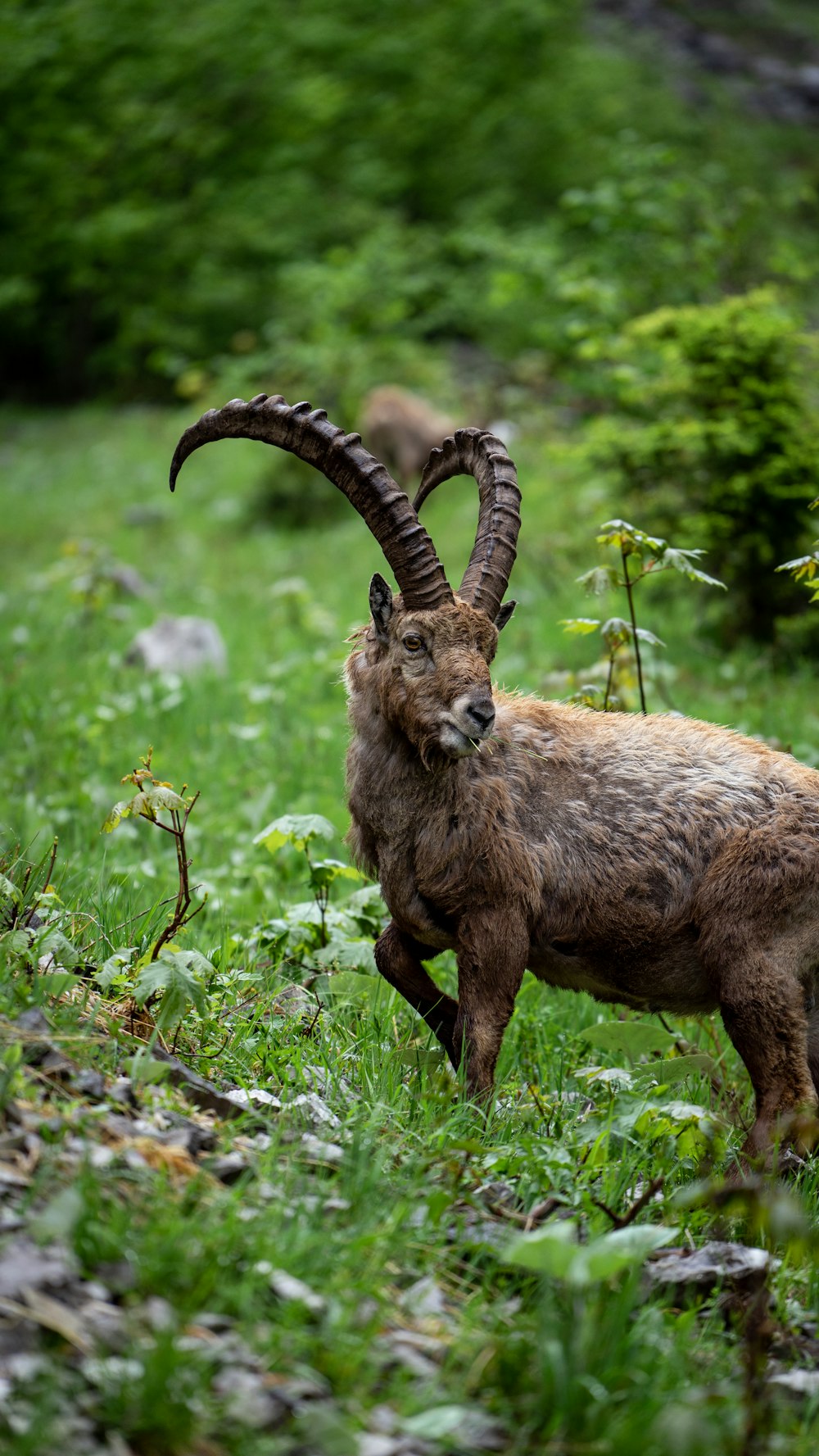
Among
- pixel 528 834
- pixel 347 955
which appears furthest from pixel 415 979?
pixel 528 834

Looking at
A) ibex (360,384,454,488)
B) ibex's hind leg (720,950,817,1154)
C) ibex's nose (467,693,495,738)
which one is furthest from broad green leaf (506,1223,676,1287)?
ibex (360,384,454,488)

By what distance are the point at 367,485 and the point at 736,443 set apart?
5675mm

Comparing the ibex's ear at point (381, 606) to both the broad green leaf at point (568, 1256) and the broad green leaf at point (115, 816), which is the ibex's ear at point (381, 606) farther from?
the broad green leaf at point (568, 1256)

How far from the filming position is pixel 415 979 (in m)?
5.22

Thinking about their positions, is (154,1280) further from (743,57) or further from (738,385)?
(743,57)

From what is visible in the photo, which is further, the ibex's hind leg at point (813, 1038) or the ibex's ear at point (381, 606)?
the ibex's hind leg at point (813, 1038)

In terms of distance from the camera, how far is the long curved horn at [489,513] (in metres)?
5.10

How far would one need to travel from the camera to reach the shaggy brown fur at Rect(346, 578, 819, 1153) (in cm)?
486

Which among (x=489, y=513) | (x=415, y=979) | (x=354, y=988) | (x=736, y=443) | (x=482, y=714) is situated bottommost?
(x=354, y=988)

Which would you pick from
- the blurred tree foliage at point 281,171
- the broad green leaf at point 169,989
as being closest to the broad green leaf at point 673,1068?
the broad green leaf at point 169,989

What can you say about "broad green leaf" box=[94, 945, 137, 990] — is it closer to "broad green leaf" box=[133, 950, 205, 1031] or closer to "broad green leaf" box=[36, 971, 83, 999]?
"broad green leaf" box=[133, 950, 205, 1031]

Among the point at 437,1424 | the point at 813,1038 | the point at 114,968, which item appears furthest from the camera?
the point at 813,1038

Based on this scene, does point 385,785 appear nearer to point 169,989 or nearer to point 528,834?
point 528,834

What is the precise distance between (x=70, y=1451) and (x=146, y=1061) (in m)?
1.41
